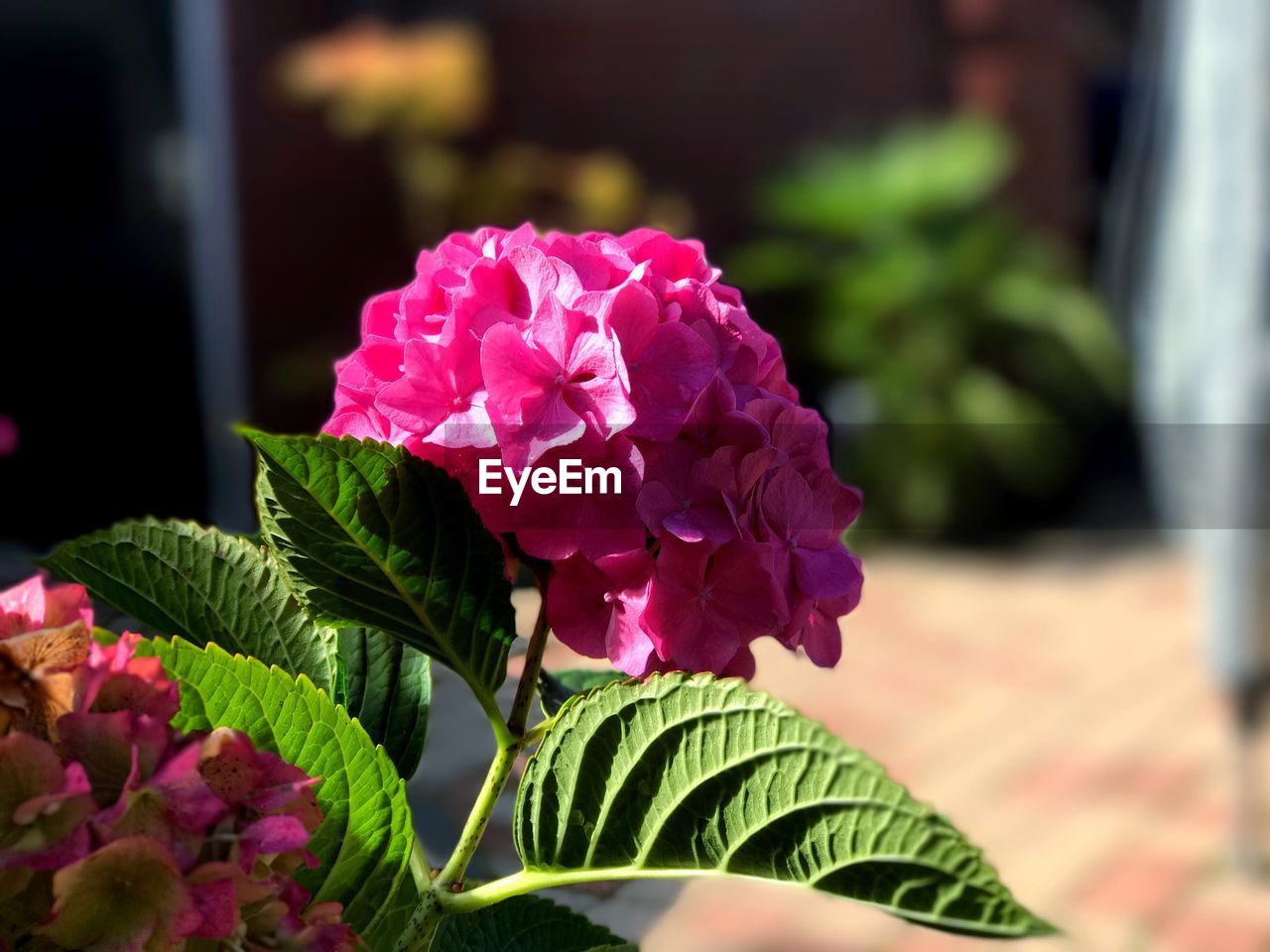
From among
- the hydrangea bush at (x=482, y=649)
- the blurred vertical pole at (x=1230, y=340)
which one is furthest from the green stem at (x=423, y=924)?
the blurred vertical pole at (x=1230, y=340)

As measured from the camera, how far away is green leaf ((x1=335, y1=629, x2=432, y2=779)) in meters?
0.35

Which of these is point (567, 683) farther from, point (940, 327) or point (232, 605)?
point (940, 327)

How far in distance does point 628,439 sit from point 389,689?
86 millimetres

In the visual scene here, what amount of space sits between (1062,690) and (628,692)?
305 centimetres

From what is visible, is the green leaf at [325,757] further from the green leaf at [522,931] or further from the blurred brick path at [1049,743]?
the blurred brick path at [1049,743]

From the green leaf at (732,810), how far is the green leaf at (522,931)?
11 millimetres

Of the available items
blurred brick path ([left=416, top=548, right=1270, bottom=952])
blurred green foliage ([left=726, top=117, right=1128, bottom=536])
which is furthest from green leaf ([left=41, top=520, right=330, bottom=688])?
blurred green foliage ([left=726, top=117, right=1128, bottom=536])

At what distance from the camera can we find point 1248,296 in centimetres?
192

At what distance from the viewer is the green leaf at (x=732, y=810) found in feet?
0.86

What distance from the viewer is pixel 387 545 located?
Result: 12.5 inches

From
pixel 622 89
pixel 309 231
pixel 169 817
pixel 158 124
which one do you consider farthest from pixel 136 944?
pixel 622 89

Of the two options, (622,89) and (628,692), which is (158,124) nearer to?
(622,89)

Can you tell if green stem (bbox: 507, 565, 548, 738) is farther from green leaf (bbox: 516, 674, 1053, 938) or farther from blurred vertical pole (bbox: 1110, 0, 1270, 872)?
blurred vertical pole (bbox: 1110, 0, 1270, 872)

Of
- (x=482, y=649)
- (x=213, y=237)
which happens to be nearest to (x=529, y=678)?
(x=482, y=649)
